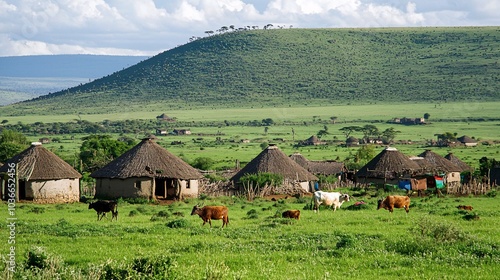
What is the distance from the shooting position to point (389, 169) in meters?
48.6

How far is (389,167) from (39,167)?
2048 centimetres

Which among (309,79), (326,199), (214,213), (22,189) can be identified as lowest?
(22,189)

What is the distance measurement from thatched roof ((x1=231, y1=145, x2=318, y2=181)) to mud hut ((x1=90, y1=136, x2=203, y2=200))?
17.7 ft

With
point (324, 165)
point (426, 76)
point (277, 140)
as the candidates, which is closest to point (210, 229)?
point (324, 165)

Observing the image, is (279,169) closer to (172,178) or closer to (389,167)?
(389,167)

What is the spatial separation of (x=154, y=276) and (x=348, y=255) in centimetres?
553

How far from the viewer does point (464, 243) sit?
63.2 ft

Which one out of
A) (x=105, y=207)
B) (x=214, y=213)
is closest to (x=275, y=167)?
(x=105, y=207)

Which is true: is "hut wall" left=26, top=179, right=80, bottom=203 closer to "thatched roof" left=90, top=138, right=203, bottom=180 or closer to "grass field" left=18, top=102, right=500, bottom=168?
"thatched roof" left=90, top=138, right=203, bottom=180

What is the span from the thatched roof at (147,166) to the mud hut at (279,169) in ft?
16.1

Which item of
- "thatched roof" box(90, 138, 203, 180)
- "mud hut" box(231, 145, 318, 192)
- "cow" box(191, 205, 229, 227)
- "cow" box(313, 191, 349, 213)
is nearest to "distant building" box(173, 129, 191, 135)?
"mud hut" box(231, 145, 318, 192)

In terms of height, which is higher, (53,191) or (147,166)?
(147,166)

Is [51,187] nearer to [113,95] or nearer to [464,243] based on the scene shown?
[464,243]

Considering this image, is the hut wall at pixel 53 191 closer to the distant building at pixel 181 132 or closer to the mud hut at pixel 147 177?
the mud hut at pixel 147 177
